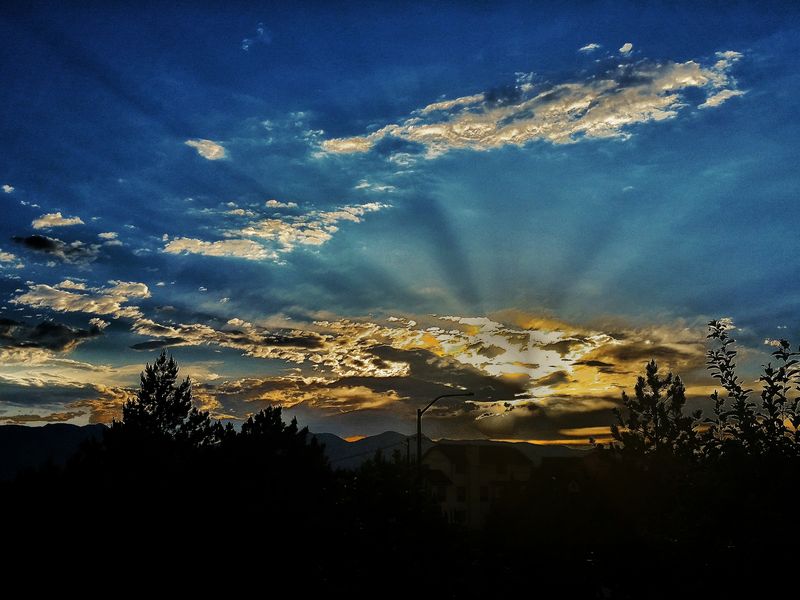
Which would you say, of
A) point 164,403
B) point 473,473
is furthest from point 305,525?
point 473,473

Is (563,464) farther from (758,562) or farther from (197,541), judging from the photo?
(758,562)

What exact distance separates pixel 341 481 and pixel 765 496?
16.7 meters

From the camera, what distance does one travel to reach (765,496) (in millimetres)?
10141

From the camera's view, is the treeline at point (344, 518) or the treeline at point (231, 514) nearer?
the treeline at point (344, 518)

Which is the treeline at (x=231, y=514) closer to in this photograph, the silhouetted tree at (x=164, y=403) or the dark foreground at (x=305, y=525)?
the dark foreground at (x=305, y=525)

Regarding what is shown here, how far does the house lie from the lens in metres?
94.3

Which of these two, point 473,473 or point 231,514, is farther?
point 473,473

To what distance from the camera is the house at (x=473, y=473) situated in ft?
309

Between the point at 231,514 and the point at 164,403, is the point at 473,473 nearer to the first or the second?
the point at 164,403

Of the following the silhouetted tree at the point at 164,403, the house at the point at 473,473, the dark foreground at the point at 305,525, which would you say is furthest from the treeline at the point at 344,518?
the house at the point at 473,473

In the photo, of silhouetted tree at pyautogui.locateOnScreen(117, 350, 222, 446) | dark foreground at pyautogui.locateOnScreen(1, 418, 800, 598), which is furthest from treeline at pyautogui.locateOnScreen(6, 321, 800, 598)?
silhouetted tree at pyautogui.locateOnScreen(117, 350, 222, 446)

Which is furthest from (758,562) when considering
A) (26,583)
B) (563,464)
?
(563,464)

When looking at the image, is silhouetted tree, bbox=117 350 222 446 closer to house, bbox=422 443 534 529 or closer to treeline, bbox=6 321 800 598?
treeline, bbox=6 321 800 598

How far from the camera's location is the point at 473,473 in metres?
96.2
